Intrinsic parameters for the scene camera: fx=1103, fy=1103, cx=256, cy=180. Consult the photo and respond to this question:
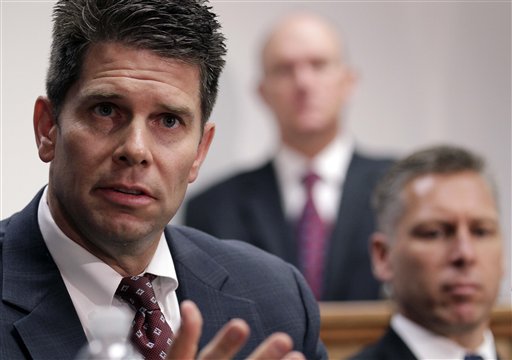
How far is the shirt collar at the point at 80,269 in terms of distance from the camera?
2080 millimetres

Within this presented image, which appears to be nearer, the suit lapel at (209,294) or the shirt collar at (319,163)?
the suit lapel at (209,294)

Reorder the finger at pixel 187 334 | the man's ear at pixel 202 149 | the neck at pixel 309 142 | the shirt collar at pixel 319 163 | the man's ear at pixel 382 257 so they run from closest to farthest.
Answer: the finger at pixel 187 334 < the man's ear at pixel 202 149 < the man's ear at pixel 382 257 < the shirt collar at pixel 319 163 < the neck at pixel 309 142

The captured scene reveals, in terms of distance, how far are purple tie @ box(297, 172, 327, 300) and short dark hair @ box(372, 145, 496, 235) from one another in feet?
2.38

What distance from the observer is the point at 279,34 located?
16.0 ft

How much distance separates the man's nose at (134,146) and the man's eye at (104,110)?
5 cm

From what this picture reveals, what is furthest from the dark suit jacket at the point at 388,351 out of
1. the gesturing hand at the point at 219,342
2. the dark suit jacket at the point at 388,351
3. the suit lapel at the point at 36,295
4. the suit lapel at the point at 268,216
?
the gesturing hand at the point at 219,342

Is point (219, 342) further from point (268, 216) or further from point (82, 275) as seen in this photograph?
point (268, 216)

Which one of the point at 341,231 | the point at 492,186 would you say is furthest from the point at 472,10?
the point at 492,186

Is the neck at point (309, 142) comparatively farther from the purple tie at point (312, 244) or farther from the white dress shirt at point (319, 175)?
the purple tie at point (312, 244)

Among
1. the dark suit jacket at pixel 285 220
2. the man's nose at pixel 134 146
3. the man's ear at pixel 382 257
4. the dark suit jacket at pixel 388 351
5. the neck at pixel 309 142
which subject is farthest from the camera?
the neck at pixel 309 142

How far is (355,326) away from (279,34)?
66.1 inches

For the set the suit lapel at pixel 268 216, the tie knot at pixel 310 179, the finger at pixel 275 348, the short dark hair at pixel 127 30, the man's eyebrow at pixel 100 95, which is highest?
the short dark hair at pixel 127 30

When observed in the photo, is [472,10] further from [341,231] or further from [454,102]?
[341,231]

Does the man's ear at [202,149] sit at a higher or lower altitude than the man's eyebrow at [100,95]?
lower
